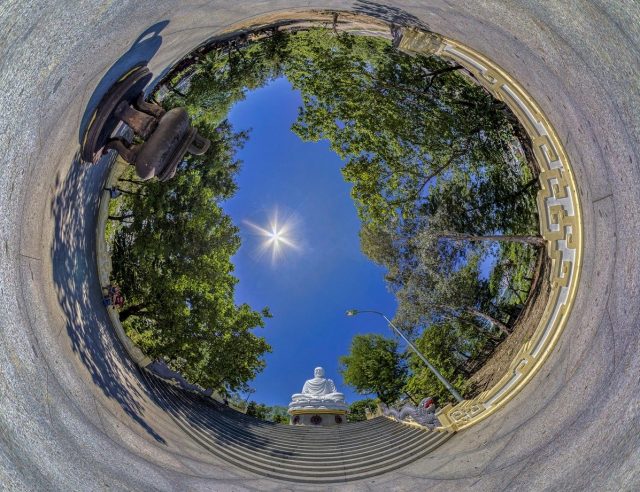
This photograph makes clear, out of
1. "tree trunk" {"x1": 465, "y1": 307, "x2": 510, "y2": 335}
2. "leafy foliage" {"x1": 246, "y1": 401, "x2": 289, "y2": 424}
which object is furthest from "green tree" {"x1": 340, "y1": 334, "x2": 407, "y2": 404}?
"tree trunk" {"x1": 465, "y1": 307, "x2": 510, "y2": 335}

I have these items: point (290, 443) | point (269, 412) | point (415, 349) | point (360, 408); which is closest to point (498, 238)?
point (415, 349)

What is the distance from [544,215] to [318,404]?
5695mm

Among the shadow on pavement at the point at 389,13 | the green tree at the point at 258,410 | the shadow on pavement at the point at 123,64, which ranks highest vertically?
the shadow on pavement at the point at 389,13

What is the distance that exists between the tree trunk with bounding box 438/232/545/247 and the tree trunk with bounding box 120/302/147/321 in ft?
20.4

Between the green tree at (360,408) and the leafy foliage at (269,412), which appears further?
the green tree at (360,408)

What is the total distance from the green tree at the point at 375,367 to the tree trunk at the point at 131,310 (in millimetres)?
4380

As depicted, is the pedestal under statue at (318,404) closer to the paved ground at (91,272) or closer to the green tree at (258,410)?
the green tree at (258,410)

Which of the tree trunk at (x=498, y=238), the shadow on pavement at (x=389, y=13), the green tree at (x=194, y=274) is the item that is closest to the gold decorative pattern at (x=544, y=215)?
the shadow on pavement at (x=389, y=13)

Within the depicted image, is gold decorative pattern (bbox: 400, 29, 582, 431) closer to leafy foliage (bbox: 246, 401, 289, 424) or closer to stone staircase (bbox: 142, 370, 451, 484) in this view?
stone staircase (bbox: 142, 370, 451, 484)

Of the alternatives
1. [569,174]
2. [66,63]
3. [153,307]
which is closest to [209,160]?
[153,307]

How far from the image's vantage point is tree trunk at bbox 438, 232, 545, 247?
7.20 metres

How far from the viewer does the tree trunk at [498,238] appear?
7199mm

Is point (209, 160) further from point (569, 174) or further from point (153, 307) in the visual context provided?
point (569, 174)

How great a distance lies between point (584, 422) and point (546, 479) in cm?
81
